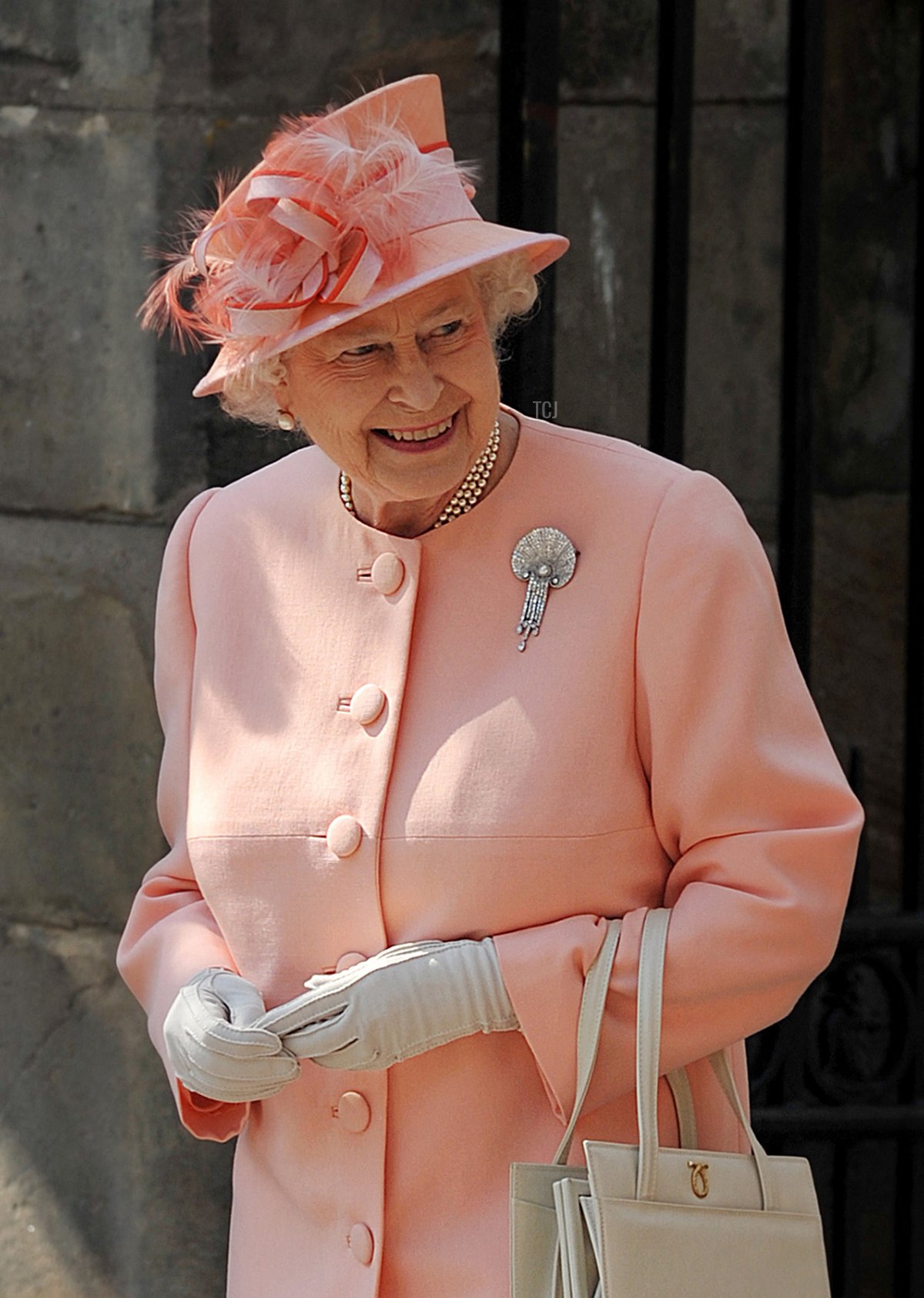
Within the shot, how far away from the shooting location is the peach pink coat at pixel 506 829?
6.23ft

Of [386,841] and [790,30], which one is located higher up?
[790,30]

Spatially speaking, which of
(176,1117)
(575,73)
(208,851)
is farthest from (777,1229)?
(575,73)

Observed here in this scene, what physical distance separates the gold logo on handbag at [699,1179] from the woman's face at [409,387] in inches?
28.4

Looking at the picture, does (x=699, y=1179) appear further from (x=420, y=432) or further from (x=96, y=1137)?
(x=96, y=1137)

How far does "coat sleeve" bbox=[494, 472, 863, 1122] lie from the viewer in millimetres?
1878

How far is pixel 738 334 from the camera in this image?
3314 millimetres

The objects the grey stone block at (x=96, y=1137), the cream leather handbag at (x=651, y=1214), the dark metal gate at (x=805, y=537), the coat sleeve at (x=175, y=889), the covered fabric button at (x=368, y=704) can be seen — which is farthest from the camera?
the grey stone block at (x=96, y=1137)

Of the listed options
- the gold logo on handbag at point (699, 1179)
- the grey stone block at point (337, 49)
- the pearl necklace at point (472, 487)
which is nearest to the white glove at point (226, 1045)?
the gold logo on handbag at point (699, 1179)

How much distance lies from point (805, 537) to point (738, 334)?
1.89 feet

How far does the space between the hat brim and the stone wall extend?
37.9 inches

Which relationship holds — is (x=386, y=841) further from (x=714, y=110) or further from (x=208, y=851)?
(x=714, y=110)

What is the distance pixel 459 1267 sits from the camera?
6.39 feet

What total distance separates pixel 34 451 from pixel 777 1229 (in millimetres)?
1683

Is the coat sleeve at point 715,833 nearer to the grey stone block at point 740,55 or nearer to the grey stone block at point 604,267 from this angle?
the grey stone block at point 604,267
